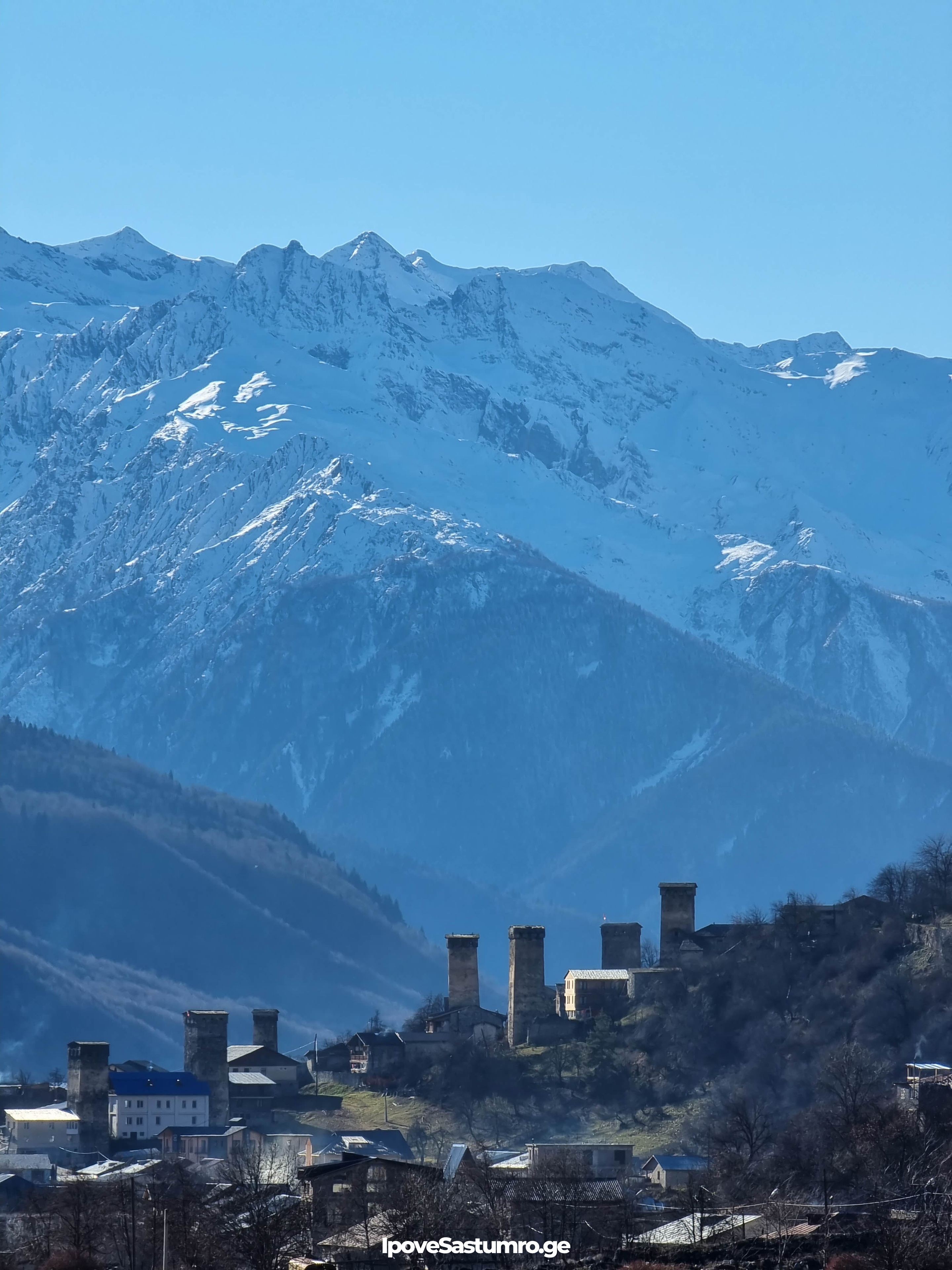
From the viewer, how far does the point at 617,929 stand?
7623 inches

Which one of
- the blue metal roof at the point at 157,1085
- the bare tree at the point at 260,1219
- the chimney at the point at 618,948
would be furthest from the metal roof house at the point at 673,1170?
the chimney at the point at 618,948

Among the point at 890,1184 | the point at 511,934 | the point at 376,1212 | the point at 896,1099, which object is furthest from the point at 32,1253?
the point at 511,934

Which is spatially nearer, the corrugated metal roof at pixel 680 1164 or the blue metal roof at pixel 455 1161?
the blue metal roof at pixel 455 1161

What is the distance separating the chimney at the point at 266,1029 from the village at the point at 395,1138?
16 cm

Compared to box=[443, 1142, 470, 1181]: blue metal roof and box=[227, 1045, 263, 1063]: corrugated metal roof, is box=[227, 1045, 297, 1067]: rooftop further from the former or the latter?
box=[443, 1142, 470, 1181]: blue metal roof

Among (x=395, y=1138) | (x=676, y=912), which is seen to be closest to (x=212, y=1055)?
(x=395, y=1138)

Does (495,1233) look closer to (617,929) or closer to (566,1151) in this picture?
(566,1151)

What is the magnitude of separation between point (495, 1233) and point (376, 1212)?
8.12 meters

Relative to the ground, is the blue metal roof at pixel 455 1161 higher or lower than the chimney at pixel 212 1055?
lower

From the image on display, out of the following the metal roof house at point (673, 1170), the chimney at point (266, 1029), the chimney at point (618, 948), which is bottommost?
the metal roof house at point (673, 1170)

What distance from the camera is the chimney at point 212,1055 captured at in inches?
6836

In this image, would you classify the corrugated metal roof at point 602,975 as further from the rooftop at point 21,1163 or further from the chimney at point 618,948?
the rooftop at point 21,1163

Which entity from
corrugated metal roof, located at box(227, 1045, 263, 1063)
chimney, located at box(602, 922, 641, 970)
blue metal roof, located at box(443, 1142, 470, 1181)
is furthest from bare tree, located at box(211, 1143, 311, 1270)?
chimney, located at box(602, 922, 641, 970)

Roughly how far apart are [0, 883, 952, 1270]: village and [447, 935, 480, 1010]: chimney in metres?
0.15
